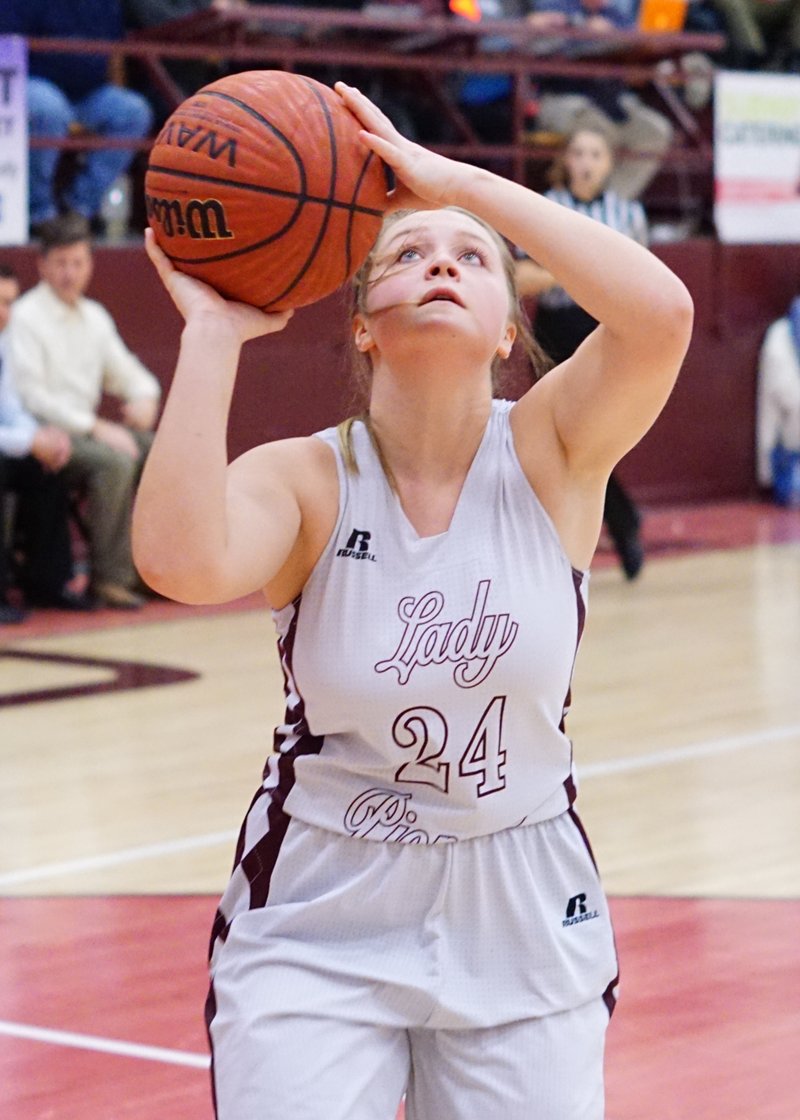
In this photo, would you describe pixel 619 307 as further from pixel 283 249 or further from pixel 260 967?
pixel 260 967

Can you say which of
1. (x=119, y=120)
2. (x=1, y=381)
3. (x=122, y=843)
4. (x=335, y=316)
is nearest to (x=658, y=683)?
(x=122, y=843)

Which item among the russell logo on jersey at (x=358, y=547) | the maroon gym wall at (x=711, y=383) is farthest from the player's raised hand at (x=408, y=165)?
the maroon gym wall at (x=711, y=383)

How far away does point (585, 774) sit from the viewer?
19.3 ft

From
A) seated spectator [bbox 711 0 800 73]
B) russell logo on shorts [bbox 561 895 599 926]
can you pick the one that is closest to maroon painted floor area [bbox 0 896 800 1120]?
russell logo on shorts [bbox 561 895 599 926]

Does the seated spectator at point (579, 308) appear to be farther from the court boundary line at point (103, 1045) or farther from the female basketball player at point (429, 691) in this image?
the female basketball player at point (429, 691)

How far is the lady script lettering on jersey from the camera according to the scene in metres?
2.32

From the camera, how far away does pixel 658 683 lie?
291 inches

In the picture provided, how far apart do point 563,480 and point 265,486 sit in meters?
0.38

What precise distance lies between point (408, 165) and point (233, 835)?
315 cm

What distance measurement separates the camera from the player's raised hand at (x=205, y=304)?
7.50ft

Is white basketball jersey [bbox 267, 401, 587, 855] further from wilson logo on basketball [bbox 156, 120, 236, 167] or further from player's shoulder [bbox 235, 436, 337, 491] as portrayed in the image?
wilson logo on basketball [bbox 156, 120, 236, 167]

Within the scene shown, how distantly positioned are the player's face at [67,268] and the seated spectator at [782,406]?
6001 millimetres

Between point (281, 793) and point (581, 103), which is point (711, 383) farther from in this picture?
point (281, 793)

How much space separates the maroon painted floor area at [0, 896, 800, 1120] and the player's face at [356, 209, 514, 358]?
153cm
